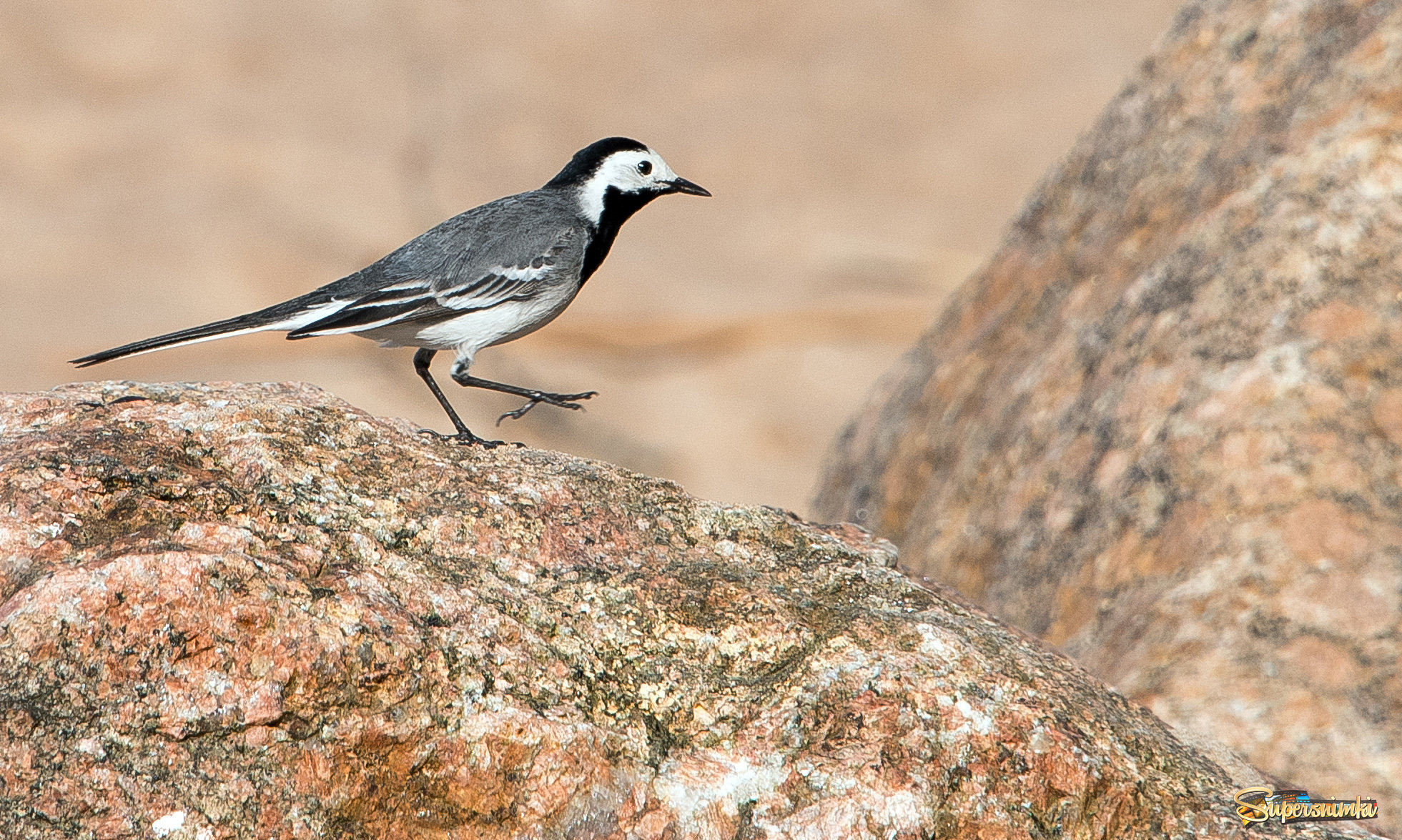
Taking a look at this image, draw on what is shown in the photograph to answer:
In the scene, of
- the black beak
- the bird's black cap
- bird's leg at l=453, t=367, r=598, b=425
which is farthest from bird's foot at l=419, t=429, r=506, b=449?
the black beak

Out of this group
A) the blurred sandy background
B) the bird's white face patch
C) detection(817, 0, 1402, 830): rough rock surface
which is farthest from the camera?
the blurred sandy background

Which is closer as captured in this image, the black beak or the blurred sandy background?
the black beak

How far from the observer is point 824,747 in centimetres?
297

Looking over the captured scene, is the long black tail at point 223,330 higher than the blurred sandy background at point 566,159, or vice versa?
the blurred sandy background at point 566,159

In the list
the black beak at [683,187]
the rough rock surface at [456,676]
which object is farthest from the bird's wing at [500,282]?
the rough rock surface at [456,676]

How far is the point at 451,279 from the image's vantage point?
16.6ft

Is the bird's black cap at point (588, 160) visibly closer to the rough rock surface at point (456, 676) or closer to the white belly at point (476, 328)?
the white belly at point (476, 328)

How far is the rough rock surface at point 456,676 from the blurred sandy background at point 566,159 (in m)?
8.77

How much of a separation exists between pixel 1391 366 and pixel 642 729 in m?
3.41

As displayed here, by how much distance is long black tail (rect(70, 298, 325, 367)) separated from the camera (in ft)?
13.2

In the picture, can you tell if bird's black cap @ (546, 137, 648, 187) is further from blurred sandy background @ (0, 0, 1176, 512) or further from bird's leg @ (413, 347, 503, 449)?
blurred sandy background @ (0, 0, 1176, 512)

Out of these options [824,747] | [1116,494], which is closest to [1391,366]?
[1116,494]

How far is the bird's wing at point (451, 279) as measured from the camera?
4.83m

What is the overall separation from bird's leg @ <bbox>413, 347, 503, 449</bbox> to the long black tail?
1.79ft
